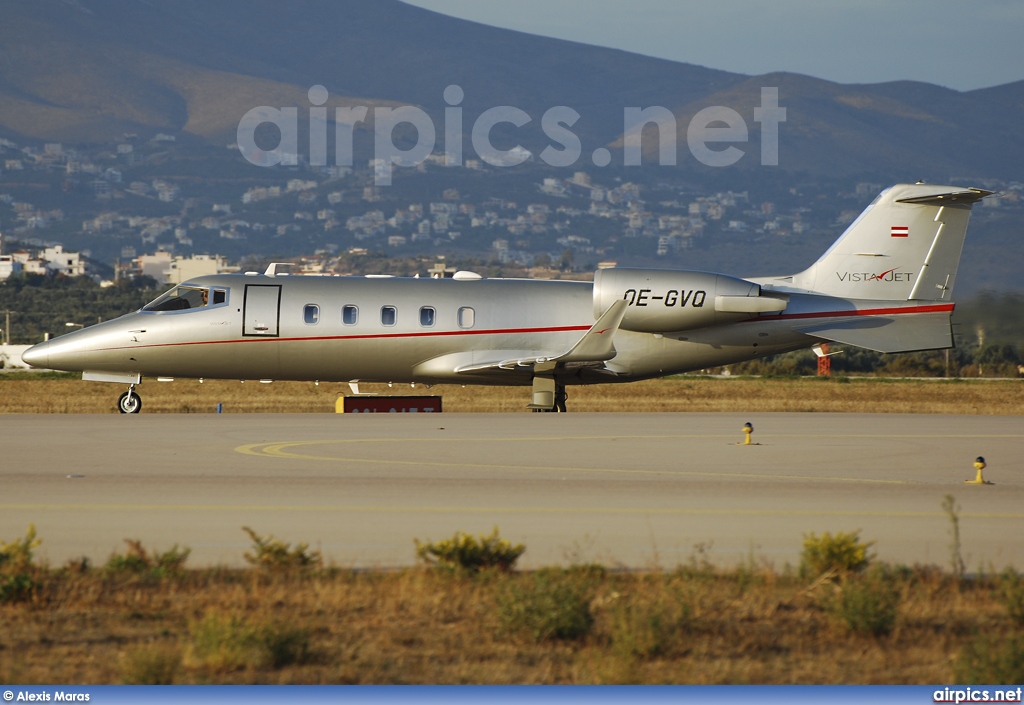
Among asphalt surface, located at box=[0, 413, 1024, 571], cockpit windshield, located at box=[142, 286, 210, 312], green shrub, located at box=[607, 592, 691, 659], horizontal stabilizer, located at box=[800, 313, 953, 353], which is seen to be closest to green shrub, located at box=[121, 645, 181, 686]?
green shrub, located at box=[607, 592, 691, 659]

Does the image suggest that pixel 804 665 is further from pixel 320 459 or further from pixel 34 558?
pixel 320 459

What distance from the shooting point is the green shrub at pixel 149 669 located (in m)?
8.80

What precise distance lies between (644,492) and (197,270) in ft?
459

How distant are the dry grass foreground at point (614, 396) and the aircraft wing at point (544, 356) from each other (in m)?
5.94

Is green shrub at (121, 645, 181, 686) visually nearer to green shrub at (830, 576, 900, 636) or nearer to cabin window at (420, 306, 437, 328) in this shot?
green shrub at (830, 576, 900, 636)

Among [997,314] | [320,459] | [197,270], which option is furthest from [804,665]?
[197,270]

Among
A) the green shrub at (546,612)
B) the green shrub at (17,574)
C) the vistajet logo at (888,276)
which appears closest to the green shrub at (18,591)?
the green shrub at (17,574)

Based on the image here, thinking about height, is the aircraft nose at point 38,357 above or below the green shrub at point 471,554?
above

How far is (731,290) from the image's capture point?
99.2 feet

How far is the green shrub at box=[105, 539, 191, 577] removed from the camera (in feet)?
38.5

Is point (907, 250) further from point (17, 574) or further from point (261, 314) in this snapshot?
point (17, 574)

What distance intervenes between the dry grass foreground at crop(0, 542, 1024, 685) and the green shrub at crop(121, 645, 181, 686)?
0.02 meters

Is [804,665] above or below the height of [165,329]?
below

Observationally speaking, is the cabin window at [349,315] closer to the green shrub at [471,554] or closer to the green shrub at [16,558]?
the green shrub at [471,554]
